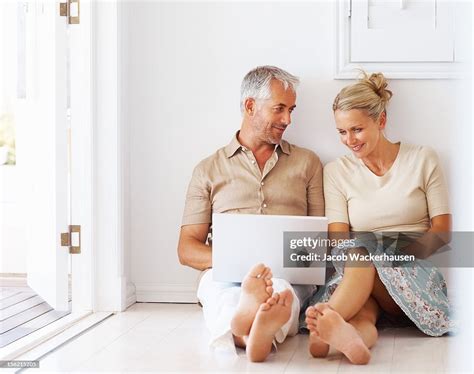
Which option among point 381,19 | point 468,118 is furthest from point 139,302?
point 468,118

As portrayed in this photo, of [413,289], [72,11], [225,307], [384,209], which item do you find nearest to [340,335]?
[225,307]

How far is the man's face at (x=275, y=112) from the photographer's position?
2.72m

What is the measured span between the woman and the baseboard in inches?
26.7

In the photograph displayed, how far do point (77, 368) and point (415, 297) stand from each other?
1076 mm

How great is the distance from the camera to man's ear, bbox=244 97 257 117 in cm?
277

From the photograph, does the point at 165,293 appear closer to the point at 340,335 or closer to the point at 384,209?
the point at 384,209

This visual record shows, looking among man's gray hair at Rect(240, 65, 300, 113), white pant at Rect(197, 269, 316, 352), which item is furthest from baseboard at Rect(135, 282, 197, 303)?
man's gray hair at Rect(240, 65, 300, 113)

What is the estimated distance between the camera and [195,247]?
2750 millimetres

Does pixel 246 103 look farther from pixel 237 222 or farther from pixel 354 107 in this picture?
pixel 237 222

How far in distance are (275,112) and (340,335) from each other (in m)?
0.97

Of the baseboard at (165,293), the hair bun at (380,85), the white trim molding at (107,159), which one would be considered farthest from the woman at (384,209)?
the white trim molding at (107,159)

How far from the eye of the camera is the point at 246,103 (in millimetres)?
2787
